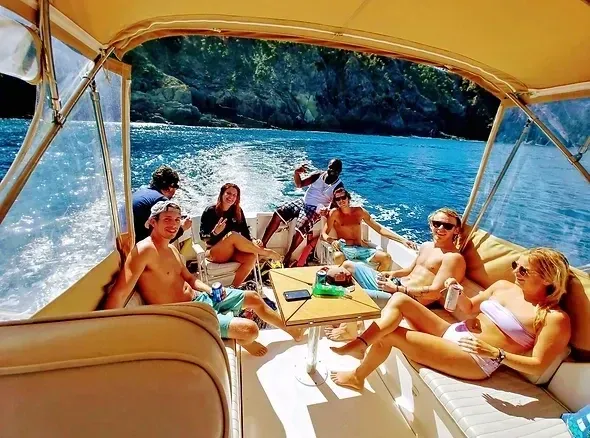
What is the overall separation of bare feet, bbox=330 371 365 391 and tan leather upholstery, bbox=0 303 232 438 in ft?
5.04

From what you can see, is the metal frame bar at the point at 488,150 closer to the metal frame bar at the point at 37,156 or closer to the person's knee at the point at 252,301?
the person's knee at the point at 252,301

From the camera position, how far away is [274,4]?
137 centimetres

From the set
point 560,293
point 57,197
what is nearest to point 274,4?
point 57,197

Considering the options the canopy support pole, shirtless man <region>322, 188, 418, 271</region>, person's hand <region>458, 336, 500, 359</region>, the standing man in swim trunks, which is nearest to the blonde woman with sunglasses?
person's hand <region>458, 336, 500, 359</region>

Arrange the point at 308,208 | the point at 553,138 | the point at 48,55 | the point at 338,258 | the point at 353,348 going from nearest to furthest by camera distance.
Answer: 1. the point at 48,55
2. the point at 353,348
3. the point at 553,138
4. the point at 338,258
5. the point at 308,208

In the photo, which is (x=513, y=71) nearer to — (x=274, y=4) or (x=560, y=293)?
(x=560, y=293)

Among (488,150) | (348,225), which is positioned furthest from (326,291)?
(488,150)

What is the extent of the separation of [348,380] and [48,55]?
1.93 meters

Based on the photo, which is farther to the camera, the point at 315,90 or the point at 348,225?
the point at 315,90

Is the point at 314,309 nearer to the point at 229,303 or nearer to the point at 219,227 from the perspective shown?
the point at 229,303

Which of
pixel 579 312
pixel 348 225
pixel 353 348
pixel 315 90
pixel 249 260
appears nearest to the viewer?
pixel 579 312

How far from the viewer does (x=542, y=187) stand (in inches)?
85.0

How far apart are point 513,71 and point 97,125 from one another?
233cm

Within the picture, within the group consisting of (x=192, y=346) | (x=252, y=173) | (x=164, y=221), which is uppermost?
(x=192, y=346)
